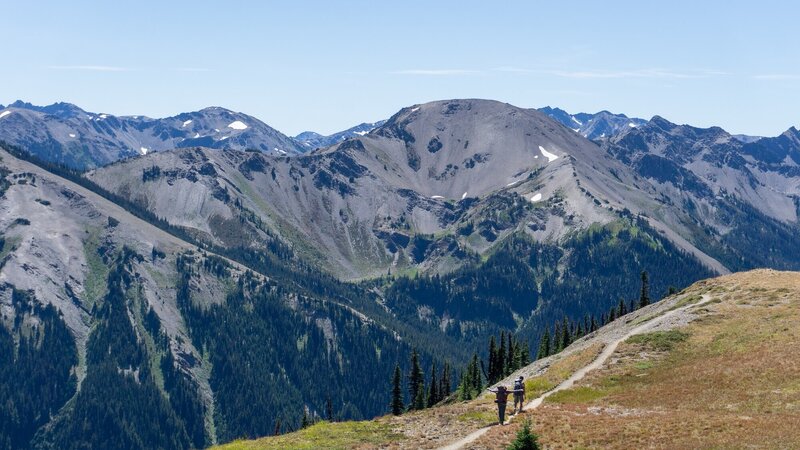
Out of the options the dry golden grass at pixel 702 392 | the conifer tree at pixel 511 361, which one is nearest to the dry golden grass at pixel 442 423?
the dry golden grass at pixel 702 392

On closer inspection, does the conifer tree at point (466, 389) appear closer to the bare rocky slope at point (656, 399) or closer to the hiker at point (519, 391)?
the bare rocky slope at point (656, 399)

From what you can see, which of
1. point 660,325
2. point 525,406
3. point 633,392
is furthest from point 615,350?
point 525,406

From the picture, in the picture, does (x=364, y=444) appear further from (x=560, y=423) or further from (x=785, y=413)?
(x=785, y=413)

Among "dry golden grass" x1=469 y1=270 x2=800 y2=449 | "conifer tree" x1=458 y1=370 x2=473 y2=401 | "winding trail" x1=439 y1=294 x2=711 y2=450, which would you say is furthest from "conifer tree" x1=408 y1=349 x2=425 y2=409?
"dry golden grass" x1=469 y1=270 x2=800 y2=449

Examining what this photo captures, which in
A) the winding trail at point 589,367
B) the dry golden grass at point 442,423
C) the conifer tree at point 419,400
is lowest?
the conifer tree at point 419,400

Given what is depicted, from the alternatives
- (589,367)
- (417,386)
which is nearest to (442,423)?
(589,367)

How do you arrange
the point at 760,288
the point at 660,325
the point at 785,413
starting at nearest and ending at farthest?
1. the point at 785,413
2. the point at 660,325
3. the point at 760,288

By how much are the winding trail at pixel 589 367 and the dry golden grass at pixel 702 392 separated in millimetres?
1372

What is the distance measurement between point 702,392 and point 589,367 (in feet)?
53.7

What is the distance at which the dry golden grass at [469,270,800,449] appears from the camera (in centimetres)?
4681

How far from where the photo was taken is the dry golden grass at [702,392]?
46.8 meters

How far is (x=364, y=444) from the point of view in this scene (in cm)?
5338

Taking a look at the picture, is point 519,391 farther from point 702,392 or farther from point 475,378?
point 475,378

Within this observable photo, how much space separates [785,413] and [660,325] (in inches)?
1419
